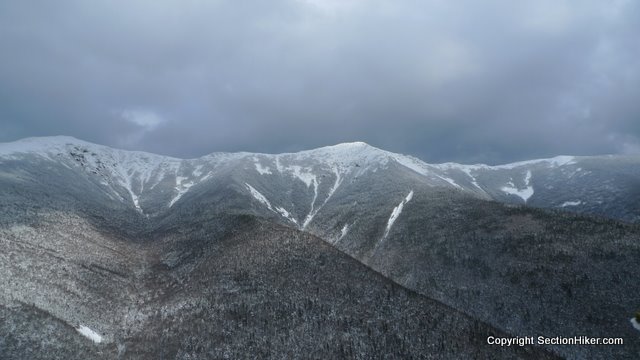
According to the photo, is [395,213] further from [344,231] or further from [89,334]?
[89,334]

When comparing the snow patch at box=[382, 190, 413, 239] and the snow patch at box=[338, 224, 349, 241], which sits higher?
the snow patch at box=[382, 190, 413, 239]

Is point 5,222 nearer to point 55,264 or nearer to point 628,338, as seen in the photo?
point 55,264

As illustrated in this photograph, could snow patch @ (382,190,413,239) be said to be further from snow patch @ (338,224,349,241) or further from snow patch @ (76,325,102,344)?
snow patch @ (76,325,102,344)

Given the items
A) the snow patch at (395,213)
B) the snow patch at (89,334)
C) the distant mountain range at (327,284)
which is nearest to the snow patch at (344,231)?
the snow patch at (395,213)

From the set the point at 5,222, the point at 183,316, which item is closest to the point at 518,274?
the point at 183,316

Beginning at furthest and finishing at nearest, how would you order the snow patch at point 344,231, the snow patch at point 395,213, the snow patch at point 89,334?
1. the snow patch at point 344,231
2. the snow patch at point 395,213
3. the snow patch at point 89,334

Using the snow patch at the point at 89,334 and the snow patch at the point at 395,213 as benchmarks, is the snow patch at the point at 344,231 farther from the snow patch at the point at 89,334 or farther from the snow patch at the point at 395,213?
the snow patch at the point at 89,334

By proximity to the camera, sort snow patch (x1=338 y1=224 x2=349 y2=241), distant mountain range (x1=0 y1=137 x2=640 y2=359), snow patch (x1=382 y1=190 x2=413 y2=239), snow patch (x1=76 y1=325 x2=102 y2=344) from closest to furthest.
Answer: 1. distant mountain range (x1=0 y1=137 x2=640 y2=359)
2. snow patch (x1=76 y1=325 x2=102 y2=344)
3. snow patch (x1=382 y1=190 x2=413 y2=239)
4. snow patch (x1=338 y1=224 x2=349 y2=241)

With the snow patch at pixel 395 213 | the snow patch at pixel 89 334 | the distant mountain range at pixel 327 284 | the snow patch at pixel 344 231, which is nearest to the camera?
the distant mountain range at pixel 327 284

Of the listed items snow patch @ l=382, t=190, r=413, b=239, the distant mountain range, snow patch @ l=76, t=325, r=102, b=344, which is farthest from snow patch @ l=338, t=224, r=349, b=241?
snow patch @ l=76, t=325, r=102, b=344
